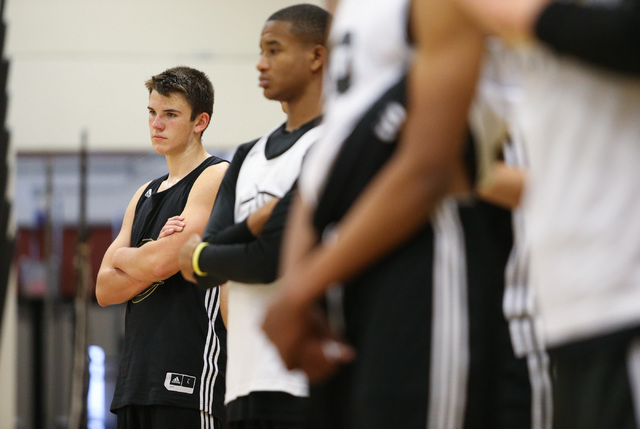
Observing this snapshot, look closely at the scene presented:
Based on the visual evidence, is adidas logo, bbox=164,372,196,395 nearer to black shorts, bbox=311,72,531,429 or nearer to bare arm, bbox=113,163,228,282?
bare arm, bbox=113,163,228,282

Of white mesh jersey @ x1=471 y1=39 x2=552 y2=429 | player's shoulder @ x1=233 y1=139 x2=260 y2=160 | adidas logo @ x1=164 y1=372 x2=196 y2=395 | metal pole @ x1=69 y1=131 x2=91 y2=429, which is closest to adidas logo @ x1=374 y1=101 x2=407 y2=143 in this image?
white mesh jersey @ x1=471 y1=39 x2=552 y2=429

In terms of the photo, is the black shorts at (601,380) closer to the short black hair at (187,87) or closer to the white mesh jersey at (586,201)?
the white mesh jersey at (586,201)

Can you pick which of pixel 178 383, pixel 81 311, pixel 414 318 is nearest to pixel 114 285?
pixel 178 383

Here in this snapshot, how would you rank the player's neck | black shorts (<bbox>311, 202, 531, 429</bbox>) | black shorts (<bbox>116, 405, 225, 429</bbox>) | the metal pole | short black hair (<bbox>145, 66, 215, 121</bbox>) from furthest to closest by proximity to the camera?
the metal pole
short black hair (<bbox>145, 66, 215, 121</bbox>)
black shorts (<bbox>116, 405, 225, 429</bbox>)
the player's neck
black shorts (<bbox>311, 202, 531, 429</bbox>)

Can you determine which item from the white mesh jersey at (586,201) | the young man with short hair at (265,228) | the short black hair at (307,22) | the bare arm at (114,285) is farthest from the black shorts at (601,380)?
the bare arm at (114,285)

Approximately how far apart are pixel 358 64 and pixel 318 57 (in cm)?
77

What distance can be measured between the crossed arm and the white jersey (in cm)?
63

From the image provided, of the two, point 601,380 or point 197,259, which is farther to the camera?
point 197,259

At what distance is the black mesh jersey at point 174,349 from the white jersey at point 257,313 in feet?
2.30

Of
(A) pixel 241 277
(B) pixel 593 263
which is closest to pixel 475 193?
(B) pixel 593 263

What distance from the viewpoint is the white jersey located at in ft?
5.75

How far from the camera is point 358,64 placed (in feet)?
3.80

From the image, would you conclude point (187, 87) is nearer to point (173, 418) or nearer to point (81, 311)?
point (173, 418)

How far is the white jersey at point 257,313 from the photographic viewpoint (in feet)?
5.75
